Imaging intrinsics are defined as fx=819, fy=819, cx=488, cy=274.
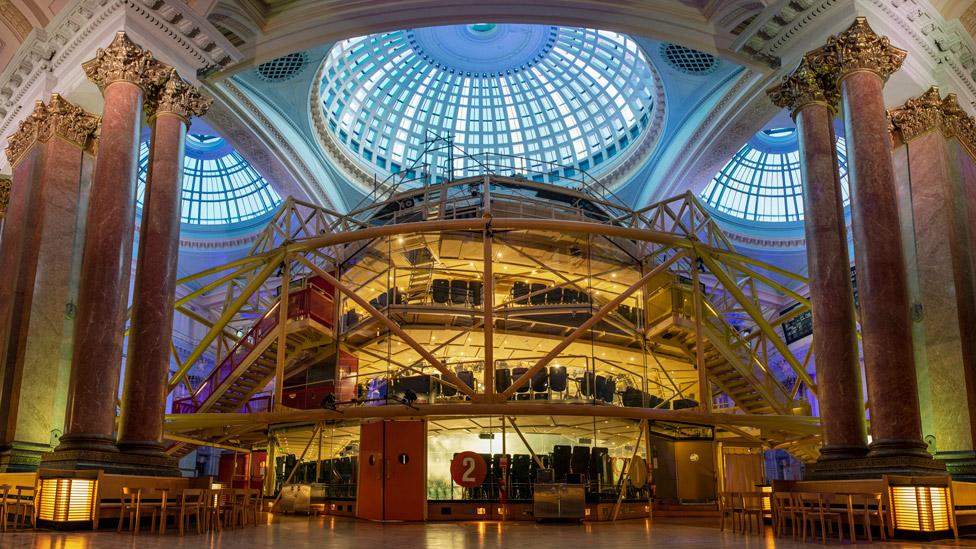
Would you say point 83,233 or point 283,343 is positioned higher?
point 83,233

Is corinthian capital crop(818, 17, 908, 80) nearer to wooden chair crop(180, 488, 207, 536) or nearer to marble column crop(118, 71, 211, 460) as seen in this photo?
marble column crop(118, 71, 211, 460)

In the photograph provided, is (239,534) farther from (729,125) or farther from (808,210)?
(729,125)

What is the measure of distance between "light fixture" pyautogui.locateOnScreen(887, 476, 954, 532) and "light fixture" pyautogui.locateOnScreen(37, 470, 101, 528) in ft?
38.3

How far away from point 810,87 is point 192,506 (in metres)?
13.3

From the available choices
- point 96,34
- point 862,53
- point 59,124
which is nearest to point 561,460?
point 862,53

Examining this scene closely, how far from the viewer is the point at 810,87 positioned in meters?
15.5

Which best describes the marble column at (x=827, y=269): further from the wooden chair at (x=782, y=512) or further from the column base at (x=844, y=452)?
the wooden chair at (x=782, y=512)

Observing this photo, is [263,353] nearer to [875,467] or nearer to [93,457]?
[93,457]

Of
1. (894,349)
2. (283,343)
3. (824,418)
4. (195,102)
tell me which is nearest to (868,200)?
(894,349)

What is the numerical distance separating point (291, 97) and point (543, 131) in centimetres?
1347

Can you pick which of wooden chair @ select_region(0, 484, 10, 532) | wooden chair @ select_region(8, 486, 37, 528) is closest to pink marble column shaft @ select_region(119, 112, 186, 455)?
wooden chair @ select_region(8, 486, 37, 528)

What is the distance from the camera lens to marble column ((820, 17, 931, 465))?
41.8 feet

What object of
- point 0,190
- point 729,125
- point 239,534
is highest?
point 729,125

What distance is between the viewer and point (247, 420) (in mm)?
20344
